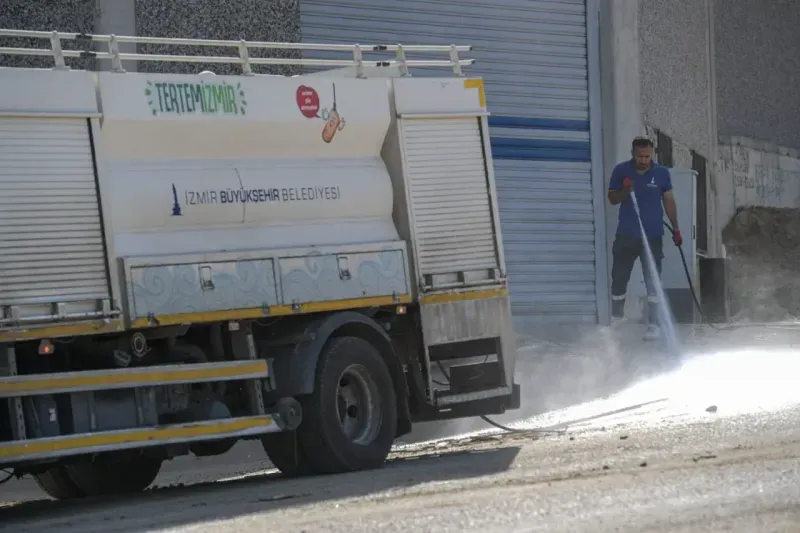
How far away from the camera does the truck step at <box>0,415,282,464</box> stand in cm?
909

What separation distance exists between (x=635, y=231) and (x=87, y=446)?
7.64 m

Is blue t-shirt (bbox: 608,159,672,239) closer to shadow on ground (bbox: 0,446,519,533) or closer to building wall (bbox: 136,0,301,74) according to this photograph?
building wall (bbox: 136,0,301,74)

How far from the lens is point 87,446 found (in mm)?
9359

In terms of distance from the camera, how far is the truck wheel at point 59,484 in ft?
36.6

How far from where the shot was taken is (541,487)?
8172mm

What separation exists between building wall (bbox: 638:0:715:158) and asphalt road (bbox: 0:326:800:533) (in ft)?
29.5

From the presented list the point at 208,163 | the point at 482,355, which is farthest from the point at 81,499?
the point at 482,355

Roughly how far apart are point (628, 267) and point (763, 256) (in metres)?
17.0

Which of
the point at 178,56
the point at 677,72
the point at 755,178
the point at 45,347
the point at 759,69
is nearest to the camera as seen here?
the point at 45,347

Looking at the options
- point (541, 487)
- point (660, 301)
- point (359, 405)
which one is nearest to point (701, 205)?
point (660, 301)

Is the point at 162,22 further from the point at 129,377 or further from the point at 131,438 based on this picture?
the point at 131,438

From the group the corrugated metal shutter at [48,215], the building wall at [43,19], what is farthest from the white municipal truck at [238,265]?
the building wall at [43,19]

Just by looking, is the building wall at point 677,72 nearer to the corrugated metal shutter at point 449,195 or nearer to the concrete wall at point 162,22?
the concrete wall at point 162,22

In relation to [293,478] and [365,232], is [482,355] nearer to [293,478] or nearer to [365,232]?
[365,232]
